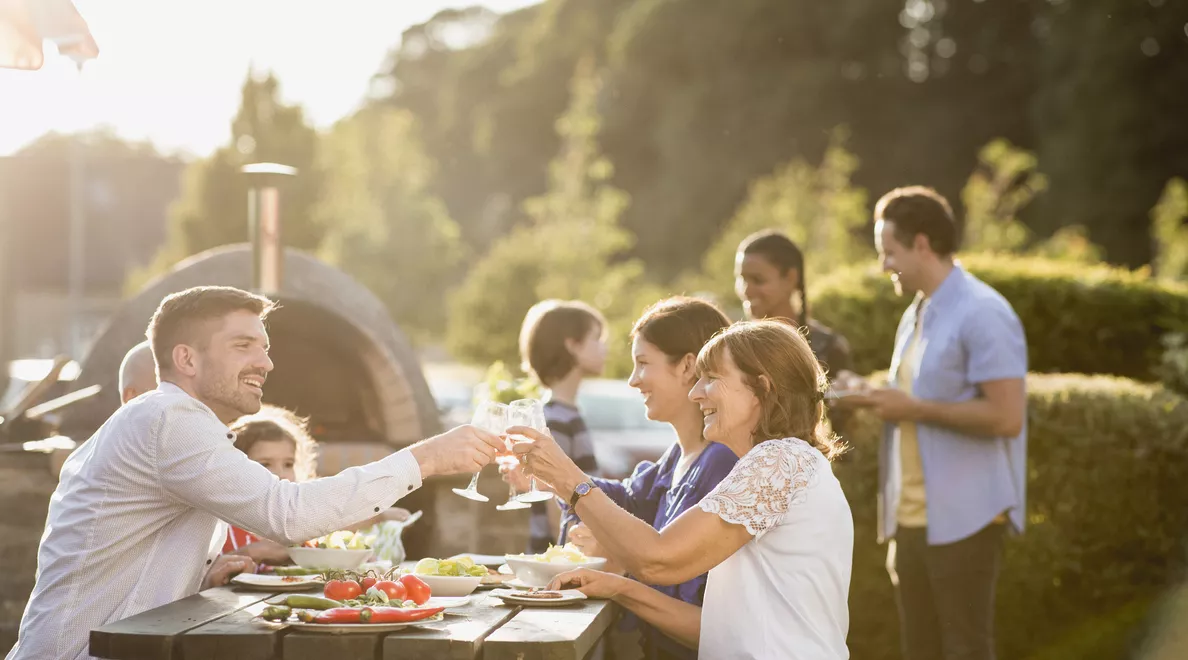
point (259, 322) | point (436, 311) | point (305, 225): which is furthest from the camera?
point (436, 311)

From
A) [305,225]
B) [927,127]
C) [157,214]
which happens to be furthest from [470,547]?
[157,214]

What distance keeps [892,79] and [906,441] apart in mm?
28654

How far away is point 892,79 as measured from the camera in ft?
107

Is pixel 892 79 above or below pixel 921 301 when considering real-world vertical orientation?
above

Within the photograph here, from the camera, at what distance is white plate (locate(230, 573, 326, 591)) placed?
3969 mm

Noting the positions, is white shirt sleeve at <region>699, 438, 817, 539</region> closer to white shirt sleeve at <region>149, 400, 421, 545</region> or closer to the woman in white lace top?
the woman in white lace top

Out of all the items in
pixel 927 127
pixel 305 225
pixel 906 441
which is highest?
pixel 927 127

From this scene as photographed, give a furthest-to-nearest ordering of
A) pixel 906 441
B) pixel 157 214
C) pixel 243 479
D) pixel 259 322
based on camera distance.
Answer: pixel 157 214, pixel 906 441, pixel 259 322, pixel 243 479

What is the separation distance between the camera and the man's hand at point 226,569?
4.16 meters

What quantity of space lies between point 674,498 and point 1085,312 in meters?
7.42

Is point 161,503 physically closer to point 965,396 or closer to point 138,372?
point 138,372

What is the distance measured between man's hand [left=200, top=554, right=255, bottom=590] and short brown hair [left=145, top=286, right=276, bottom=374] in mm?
747

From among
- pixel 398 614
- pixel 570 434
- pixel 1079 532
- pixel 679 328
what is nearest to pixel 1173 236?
pixel 1079 532

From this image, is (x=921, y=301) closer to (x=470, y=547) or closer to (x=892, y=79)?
(x=470, y=547)
